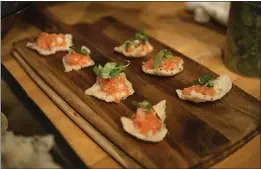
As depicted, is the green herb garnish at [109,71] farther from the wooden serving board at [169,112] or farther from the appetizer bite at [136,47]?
the appetizer bite at [136,47]

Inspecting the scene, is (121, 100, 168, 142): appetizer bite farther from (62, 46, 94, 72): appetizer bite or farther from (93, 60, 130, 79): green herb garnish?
(62, 46, 94, 72): appetizer bite

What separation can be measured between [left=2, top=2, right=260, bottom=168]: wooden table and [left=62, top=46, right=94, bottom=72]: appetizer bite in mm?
125

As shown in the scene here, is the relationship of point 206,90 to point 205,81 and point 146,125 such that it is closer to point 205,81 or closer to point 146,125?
point 205,81

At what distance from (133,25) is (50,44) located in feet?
1.37

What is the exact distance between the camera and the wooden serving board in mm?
840

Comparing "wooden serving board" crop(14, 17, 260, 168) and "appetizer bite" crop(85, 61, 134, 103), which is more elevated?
"appetizer bite" crop(85, 61, 134, 103)

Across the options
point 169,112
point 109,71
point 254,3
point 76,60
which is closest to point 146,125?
point 169,112

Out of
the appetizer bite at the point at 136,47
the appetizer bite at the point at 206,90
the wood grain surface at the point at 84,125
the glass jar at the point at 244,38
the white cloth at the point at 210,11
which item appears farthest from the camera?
the white cloth at the point at 210,11

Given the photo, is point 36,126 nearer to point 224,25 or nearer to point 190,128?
point 190,128

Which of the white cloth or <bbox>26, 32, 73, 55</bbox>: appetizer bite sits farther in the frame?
the white cloth

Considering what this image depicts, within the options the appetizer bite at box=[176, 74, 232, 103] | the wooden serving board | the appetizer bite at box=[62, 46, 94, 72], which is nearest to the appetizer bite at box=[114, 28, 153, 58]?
the wooden serving board

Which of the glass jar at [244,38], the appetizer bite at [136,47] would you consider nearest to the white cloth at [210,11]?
the glass jar at [244,38]

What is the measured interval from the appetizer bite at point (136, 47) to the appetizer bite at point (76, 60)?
13cm

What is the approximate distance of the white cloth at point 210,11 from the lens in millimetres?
1410
